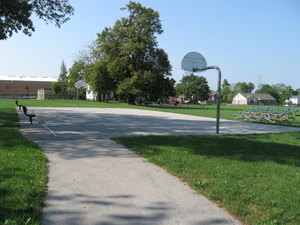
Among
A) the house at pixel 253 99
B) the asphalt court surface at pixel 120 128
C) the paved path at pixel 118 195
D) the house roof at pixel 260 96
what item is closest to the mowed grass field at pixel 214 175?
the paved path at pixel 118 195

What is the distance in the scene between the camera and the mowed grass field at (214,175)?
382 cm

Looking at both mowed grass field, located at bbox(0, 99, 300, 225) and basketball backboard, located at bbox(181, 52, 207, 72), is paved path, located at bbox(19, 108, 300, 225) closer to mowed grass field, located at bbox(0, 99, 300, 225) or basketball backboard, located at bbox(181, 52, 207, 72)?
mowed grass field, located at bbox(0, 99, 300, 225)

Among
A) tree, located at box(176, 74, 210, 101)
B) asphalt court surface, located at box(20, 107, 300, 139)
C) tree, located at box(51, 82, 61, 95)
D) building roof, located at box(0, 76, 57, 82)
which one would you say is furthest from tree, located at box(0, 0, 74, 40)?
building roof, located at box(0, 76, 57, 82)

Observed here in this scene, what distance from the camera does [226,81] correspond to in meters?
160

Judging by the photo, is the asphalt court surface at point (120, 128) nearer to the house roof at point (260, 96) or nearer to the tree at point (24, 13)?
the tree at point (24, 13)

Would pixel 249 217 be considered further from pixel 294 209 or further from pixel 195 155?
pixel 195 155

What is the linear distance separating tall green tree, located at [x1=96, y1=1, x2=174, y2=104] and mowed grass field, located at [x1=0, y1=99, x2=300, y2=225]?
132 ft

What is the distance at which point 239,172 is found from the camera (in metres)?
5.73

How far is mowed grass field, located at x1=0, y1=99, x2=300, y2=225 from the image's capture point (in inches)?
151

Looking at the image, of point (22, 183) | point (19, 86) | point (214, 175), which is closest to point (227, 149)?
point (214, 175)

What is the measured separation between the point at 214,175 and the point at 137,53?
4569 centimetres

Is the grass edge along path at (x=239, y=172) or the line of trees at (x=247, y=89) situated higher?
the line of trees at (x=247, y=89)

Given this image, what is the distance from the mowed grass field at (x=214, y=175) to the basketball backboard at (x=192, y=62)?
4963 millimetres

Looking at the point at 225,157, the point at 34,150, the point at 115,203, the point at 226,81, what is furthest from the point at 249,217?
the point at 226,81
